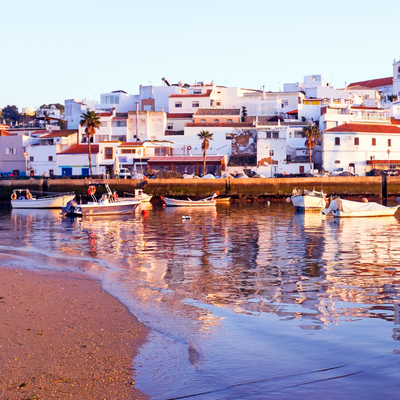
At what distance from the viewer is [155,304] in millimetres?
13688

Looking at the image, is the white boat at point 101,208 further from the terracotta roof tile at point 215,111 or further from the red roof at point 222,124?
the terracotta roof tile at point 215,111

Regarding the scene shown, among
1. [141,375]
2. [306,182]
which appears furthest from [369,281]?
[306,182]

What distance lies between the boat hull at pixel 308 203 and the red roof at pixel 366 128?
30.4 metres

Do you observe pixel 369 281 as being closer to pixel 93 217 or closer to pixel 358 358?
pixel 358 358

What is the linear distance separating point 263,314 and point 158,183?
56.0 m

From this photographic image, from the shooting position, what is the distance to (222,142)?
85875 mm

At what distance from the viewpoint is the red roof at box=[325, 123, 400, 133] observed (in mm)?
78875

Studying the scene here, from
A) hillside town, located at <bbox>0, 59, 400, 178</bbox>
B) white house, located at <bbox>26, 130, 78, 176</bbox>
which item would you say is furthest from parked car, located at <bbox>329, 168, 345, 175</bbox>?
white house, located at <bbox>26, 130, 78, 176</bbox>

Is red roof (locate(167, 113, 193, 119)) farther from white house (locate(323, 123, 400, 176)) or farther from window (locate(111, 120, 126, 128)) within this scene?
white house (locate(323, 123, 400, 176))

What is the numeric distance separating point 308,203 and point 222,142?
3707 cm

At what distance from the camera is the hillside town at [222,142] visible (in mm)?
79000

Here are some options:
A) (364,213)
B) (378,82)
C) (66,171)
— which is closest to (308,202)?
(364,213)

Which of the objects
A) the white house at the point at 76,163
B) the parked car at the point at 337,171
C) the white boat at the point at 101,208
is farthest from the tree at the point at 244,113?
the white boat at the point at 101,208

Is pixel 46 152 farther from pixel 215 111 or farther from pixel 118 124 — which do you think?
pixel 215 111
